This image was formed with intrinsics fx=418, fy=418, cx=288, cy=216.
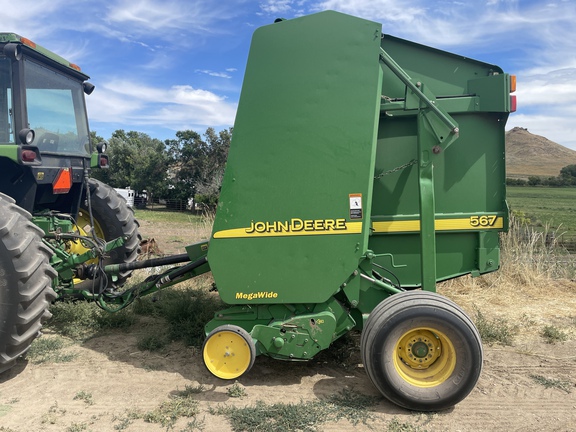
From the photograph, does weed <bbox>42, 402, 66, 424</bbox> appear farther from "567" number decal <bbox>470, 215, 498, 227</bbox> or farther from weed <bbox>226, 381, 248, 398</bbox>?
"567" number decal <bbox>470, 215, 498, 227</bbox>

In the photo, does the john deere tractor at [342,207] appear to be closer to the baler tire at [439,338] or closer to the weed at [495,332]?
the baler tire at [439,338]

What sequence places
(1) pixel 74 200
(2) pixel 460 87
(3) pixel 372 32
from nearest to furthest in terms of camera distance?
1. (3) pixel 372 32
2. (2) pixel 460 87
3. (1) pixel 74 200

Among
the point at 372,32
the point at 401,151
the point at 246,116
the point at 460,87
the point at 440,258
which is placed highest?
the point at 372,32

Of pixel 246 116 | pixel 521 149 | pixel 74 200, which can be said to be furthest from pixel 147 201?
pixel 521 149

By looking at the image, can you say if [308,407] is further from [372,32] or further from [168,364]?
[372,32]

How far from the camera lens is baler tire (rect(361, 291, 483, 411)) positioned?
2.87 metres

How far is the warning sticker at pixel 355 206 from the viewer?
3088 millimetres

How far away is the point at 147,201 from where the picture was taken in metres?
32.2

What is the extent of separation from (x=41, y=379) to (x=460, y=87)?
422 centimetres

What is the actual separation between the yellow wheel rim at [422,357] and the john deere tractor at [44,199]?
286cm

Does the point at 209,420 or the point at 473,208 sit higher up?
the point at 473,208

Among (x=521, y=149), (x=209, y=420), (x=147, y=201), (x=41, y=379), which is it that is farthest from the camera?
(x=521, y=149)

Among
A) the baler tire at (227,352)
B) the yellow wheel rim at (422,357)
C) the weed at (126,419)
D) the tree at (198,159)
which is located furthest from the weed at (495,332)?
the tree at (198,159)

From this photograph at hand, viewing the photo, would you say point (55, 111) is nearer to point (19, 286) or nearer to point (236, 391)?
point (19, 286)
